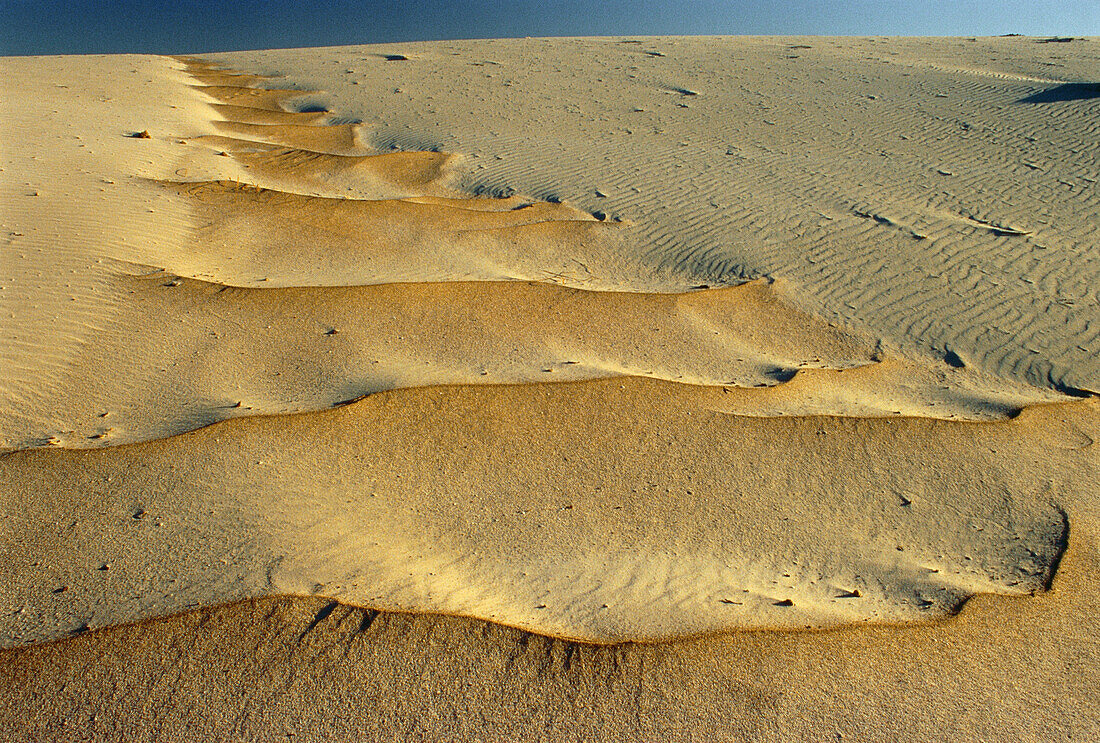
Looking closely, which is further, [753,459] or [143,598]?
[753,459]

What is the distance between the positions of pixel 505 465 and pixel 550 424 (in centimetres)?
26

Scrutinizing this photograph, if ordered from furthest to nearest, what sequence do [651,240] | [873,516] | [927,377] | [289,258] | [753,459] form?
[651,240] → [289,258] → [927,377] → [753,459] → [873,516]

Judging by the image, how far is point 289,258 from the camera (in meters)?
3.90

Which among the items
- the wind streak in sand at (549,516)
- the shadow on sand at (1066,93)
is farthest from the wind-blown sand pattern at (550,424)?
the shadow on sand at (1066,93)

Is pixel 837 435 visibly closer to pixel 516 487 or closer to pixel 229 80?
pixel 516 487

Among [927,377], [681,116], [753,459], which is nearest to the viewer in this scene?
[753,459]

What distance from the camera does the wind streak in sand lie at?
182cm

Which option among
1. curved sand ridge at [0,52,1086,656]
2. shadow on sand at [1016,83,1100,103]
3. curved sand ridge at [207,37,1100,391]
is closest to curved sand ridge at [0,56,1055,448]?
curved sand ridge at [0,52,1086,656]

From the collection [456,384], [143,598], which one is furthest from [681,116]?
[143,598]

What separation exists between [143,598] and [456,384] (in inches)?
48.8

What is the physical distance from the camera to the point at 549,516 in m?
2.13

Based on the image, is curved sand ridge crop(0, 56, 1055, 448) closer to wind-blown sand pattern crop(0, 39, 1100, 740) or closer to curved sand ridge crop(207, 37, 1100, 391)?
wind-blown sand pattern crop(0, 39, 1100, 740)

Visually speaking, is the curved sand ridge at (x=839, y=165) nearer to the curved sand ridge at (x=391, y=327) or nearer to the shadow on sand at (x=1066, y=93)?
the shadow on sand at (x=1066, y=93)

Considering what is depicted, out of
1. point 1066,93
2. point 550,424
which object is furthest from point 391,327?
point 1066,93
